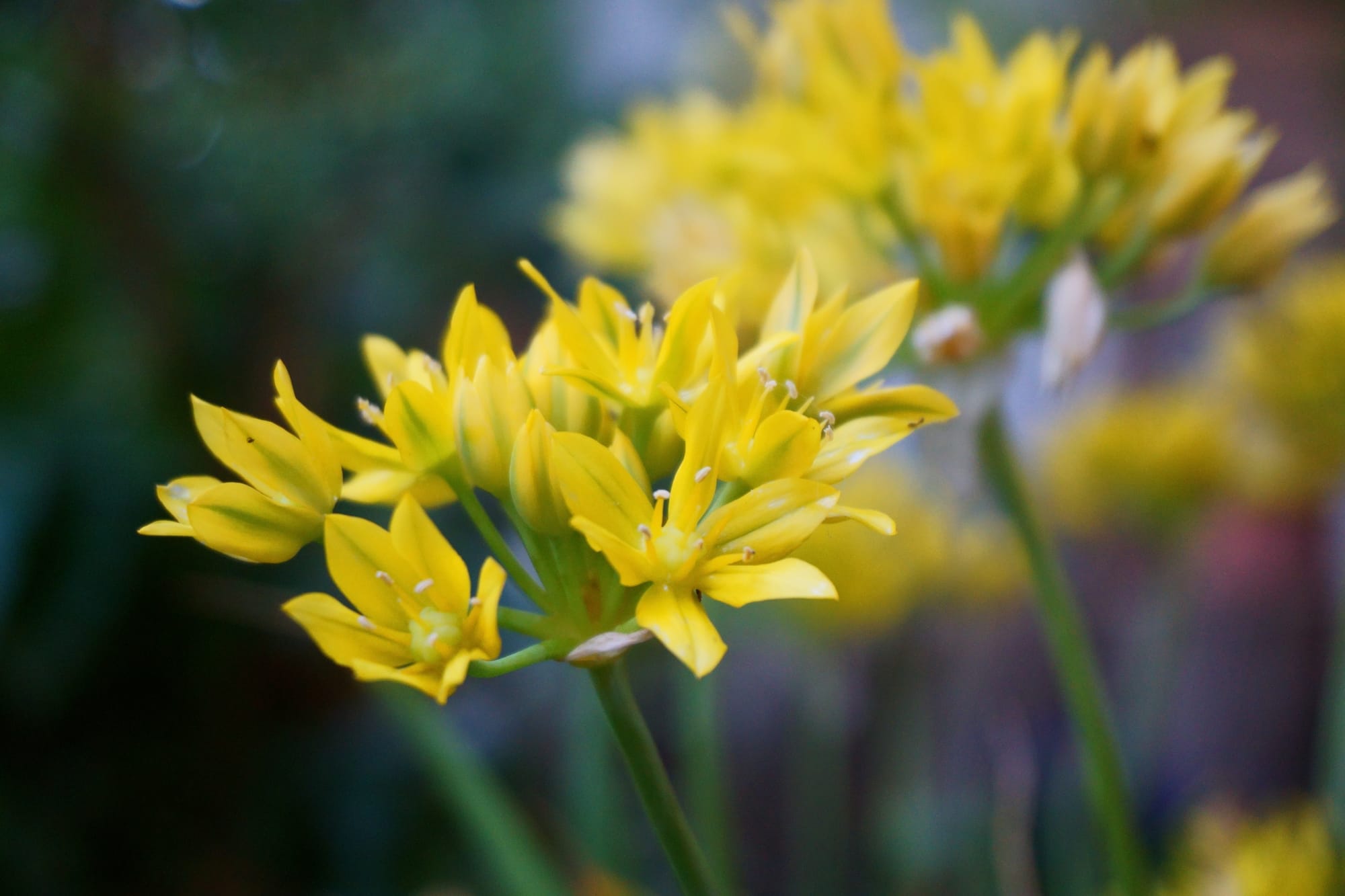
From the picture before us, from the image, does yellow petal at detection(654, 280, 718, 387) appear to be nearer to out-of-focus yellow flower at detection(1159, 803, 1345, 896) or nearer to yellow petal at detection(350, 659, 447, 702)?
yellow petal at detection(350, 659, 447, 702)

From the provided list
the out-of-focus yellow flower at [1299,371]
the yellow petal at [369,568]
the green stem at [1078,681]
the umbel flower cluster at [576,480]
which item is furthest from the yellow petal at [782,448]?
the out-of-focus yellow flower at [1299,371]

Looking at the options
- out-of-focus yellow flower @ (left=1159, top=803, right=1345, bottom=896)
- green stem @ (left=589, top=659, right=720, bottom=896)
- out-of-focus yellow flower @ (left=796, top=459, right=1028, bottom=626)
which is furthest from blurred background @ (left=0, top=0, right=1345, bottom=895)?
green stem @ (left=589, top=659, right=720, bottom=896)

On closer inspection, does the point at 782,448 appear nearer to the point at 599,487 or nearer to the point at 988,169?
the point at 599,487

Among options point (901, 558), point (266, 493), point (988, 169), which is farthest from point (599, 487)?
point (901, 558)

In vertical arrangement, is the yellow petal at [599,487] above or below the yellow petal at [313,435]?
below

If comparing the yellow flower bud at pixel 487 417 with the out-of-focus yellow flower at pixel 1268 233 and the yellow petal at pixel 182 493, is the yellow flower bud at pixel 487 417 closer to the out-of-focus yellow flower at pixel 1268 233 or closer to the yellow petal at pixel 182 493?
the yellow petal at pixel 182 493

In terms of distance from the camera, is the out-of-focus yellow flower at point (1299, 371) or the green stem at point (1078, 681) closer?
the green stem at point (1078, 681)

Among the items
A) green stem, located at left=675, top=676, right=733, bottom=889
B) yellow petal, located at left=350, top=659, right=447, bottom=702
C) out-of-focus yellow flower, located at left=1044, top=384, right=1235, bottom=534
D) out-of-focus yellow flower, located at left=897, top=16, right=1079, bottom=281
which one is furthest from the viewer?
out-of-focus yellow flower, located at left=1044, top=384, right=1235, bottom=534
